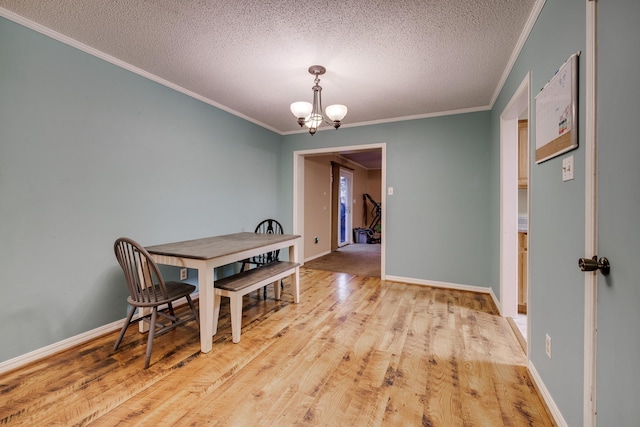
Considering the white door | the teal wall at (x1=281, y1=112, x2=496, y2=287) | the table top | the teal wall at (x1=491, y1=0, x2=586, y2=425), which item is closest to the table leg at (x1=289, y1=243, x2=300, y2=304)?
the table top

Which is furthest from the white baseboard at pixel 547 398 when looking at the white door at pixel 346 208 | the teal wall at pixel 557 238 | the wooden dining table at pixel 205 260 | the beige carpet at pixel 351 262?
the white door at pixel 346 208

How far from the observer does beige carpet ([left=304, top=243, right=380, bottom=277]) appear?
4570 millimetres

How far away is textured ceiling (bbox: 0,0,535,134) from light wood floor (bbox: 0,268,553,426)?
2338 millimetres

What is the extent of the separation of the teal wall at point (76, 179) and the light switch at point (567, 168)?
310 cm

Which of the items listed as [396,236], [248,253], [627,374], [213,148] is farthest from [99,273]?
[396,236]

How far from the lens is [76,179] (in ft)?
6.88

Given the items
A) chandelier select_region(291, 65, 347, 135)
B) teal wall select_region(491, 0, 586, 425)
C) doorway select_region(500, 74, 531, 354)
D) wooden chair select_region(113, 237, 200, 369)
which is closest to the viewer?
teal wall select_region(491, 0, 586, 425)

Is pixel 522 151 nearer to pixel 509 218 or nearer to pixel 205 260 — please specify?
pixel 509 218

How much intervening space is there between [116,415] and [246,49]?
2.52 meters

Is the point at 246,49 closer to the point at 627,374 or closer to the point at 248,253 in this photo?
the point at 248,253

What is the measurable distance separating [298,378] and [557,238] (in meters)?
1.69

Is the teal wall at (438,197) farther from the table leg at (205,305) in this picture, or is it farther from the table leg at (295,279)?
the table leg at (205,305)

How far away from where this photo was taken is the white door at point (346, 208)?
295 inches

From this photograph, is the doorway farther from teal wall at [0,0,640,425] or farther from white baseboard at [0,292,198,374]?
white baseboard at [0,292,198,374]
